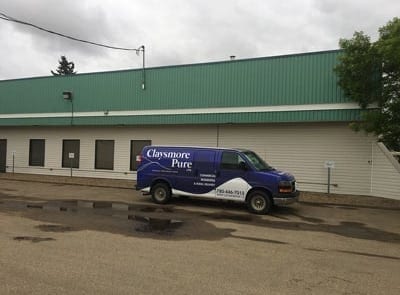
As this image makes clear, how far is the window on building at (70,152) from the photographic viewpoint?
26344mm

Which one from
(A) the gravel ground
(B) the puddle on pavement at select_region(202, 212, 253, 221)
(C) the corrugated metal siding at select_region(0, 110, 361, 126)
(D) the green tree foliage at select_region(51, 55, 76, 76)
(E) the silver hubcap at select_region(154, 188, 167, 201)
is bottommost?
(B) the puddle on pavement at select_region(202, 212, 253, 221)

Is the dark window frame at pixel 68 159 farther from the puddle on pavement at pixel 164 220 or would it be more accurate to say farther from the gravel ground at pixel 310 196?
the puddle on pavement at pixel 164 220

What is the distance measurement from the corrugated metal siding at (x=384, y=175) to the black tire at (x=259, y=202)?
6505mm

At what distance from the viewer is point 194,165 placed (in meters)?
15.0

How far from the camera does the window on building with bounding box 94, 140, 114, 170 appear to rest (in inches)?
989

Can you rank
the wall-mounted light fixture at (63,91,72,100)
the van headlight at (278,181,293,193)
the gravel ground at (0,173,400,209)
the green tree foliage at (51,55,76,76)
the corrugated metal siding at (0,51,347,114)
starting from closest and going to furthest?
1. the van headlight at (278,181,293,193)
2. the gravel ground at (0,173,400,209)
3. the corrugated metal siding at (0,51,347,114)
4. the wall-mounted light fixture at (63,91,72,100)
5. the green tree foliage at (51,55,76,76)

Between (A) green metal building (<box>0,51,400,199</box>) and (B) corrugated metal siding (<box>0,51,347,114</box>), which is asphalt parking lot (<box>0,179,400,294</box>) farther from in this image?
(B) corrugated metal siding (<box>0,51,347,114</box>)

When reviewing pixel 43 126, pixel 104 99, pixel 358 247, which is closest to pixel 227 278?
pixel 358 247

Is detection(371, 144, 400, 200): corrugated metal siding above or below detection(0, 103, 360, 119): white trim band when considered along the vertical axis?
below

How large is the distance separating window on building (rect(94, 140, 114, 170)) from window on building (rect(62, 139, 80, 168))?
149 cm

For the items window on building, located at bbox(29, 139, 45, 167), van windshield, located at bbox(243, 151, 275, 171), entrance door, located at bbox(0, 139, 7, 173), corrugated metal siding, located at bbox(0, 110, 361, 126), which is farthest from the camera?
entrance door, located at bbox(0, 139, 7, 173)

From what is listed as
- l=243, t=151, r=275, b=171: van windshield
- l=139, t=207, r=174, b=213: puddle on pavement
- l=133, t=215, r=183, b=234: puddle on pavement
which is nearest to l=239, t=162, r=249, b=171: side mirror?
l=243, t=151, r=275, b=171: van windshield

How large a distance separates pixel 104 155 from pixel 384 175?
1465 cm

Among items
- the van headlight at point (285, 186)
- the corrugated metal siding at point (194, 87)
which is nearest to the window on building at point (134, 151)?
the corrugated metal siding at point (194, 87)
